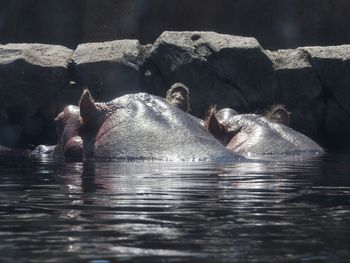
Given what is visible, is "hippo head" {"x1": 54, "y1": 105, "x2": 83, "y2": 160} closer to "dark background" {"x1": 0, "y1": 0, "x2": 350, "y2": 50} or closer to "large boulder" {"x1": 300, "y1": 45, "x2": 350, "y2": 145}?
"large boulder" {"x1": 300, "y1": 45, "x2": 350, "y2": 145}

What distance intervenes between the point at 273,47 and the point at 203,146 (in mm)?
11240

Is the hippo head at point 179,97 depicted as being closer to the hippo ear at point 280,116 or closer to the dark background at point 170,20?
the hippo ear at point 280,116

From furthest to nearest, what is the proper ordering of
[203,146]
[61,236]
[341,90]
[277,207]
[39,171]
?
[341,90] < [203,146] < [39,171] < [277,207] < [61,236]

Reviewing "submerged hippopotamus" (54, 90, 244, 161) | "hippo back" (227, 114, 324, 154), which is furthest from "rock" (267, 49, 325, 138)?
"submerged hippopotamus" (54, 90, 244, 161)

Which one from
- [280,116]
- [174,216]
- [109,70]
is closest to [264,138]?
[280,116]

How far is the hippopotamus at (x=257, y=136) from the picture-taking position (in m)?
12.4

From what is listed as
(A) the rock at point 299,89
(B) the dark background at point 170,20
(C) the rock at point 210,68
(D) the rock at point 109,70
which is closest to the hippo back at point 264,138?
(C) the rock at point 210,68

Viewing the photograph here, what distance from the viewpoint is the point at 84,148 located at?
1030cm

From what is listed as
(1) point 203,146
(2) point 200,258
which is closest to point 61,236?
(2) point 200,258

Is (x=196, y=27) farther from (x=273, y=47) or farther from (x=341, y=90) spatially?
(x=341, y=90)

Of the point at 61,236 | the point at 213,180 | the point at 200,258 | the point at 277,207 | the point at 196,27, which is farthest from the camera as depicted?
the point at 196,27

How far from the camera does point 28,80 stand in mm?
14789

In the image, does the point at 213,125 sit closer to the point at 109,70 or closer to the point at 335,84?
the point at 109,70

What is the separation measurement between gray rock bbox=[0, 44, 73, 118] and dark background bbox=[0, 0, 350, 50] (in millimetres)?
5319
